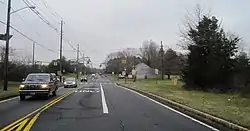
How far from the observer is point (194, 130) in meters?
10.8

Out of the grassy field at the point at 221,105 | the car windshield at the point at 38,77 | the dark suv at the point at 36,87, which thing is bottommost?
the grassy field at the point at 221,105

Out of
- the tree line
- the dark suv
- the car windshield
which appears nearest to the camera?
the dark suv

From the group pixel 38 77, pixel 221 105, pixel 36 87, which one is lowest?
A: pixel 221 105

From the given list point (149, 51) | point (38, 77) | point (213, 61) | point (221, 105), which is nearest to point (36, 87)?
point (38, 77)

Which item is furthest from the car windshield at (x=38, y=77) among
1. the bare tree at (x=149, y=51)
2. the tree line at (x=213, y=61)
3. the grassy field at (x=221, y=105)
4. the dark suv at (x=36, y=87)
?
the bare tree at (x=149, y=51)

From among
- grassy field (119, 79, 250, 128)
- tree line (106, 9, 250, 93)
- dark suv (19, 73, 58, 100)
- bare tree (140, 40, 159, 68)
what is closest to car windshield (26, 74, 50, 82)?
dark suv (19, 73, 58, 100)

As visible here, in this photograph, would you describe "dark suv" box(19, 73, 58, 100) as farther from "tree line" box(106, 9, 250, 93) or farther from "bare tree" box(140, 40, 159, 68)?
"bare tree" box(140, 40, 159, 68)

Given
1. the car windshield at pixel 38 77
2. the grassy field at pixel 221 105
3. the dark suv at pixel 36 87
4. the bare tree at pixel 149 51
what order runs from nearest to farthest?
the grassy field at pixel 221 105, the dark suv at pixel 36 87, the car windshield at pixel 38 77, the bare tree at pixel 149 51

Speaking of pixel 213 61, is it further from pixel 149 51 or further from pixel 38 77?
pixel 149 51

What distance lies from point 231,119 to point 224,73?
28.9 metres

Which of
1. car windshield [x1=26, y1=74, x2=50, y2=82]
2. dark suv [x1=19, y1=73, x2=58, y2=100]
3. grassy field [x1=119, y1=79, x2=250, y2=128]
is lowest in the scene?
grassy field [x1=119, y1=79, x2=250, y2=128]

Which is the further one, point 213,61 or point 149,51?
point 149,51

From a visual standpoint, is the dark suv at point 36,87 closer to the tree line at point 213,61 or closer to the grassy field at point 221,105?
the grassy field at point 221,105

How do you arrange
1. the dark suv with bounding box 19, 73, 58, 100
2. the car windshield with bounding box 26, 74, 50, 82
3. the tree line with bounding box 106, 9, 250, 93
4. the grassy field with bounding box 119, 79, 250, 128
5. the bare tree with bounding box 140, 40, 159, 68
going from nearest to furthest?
the grassy field with bounding box 119, 79, 250, 128, the dark suv with bounding box 19, 73, 58, 100, the car windshield with bounding box 26, 74, 50, 82, the tree line with bounding box 106, 9, 250, 93, the bare tree with bounding box 140, 40, 159, 68
